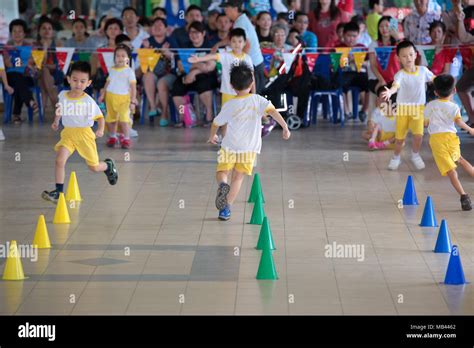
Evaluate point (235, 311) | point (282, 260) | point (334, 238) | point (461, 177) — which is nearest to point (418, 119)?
point (461, 177)

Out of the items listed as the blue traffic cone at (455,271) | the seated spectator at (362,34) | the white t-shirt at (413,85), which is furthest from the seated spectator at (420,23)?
the blue traffic cone at (455,271)

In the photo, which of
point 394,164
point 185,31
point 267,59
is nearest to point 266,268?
point 394,164

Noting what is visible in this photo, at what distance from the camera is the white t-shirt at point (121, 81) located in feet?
49.8

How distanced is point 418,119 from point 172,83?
577 cm

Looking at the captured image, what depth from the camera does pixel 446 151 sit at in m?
11.2

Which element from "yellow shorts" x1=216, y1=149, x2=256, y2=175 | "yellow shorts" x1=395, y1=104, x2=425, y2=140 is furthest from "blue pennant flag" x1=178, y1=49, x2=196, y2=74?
"yellow shorts" x1=216, y1=149, x2=256, y2=175

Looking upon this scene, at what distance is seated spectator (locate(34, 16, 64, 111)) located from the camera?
60.7 ft

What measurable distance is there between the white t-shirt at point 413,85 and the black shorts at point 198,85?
15.8 feet

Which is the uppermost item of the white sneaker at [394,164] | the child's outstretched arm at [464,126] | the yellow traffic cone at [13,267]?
the child's outstretched arm at [464,126]

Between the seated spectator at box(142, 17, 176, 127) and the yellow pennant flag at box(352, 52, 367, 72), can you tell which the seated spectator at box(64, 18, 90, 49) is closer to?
the seated spectator at box(142, 17, 176, 127)

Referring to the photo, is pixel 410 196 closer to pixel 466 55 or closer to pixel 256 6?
pixel 466 55

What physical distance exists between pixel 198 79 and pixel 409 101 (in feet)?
16.6

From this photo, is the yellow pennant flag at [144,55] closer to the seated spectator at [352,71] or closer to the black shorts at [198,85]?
the black shorts at [198,85]

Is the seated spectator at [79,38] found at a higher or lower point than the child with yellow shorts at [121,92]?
higher
